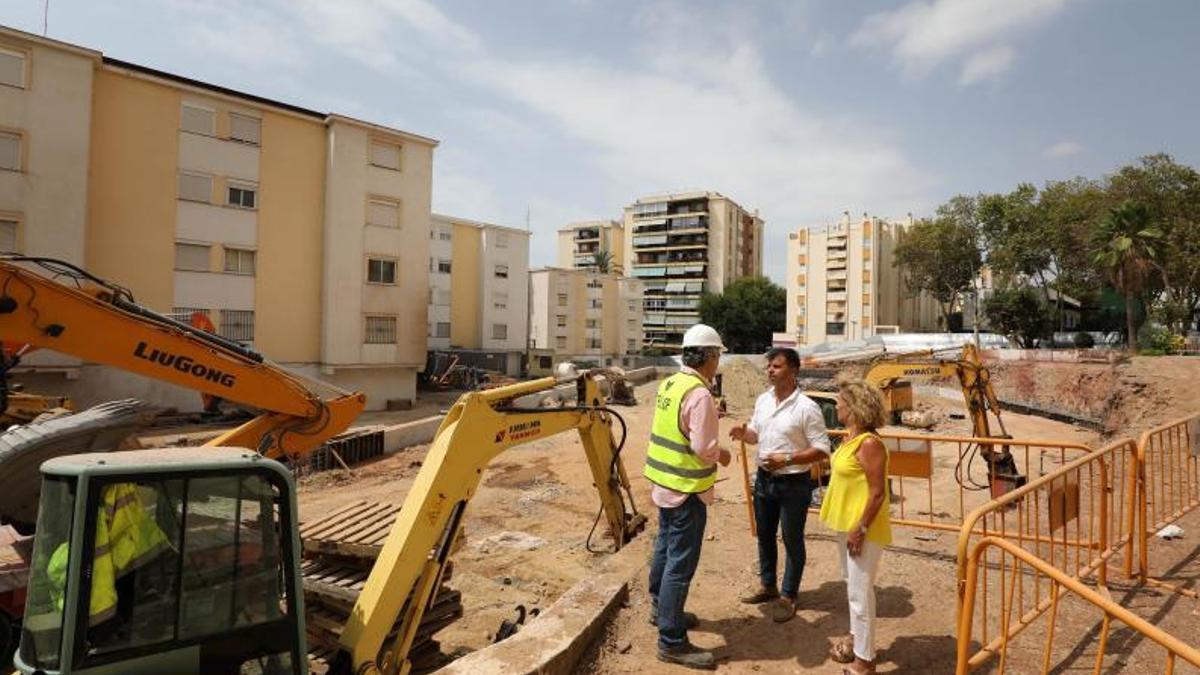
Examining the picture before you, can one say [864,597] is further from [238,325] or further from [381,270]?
[381,270]

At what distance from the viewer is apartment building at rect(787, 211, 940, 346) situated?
67.1 meters

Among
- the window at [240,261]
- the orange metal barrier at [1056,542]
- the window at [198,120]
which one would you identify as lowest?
the orange metal barrier at [1056,542]

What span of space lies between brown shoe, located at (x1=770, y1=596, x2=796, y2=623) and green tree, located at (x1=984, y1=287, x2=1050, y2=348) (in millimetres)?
49792

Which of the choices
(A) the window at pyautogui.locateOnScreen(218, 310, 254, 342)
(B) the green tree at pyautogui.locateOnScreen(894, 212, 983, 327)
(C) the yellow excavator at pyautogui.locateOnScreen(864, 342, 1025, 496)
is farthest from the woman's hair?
(B) the green tree at pyautogui.locateOnScreen(894, 212, 983, 327)

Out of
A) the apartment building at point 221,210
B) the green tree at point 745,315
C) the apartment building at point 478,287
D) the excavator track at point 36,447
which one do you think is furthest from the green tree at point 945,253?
the excavator track at point 36,447

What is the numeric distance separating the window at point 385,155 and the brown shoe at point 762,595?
25065mm

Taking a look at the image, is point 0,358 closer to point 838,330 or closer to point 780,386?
point 780,386

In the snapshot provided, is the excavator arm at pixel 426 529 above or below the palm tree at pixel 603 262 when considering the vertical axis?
below

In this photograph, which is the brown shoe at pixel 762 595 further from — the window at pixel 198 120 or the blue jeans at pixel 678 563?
the window at pixel 198 120

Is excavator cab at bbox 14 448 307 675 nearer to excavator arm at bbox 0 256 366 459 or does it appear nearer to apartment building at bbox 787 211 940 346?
excavator arm at bbox 0 256 366 459

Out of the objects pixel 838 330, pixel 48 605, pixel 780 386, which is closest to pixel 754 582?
pixel 780 386

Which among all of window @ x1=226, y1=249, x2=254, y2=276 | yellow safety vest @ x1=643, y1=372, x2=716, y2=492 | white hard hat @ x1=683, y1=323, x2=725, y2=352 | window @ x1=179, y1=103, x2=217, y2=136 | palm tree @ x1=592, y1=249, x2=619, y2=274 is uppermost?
palm tree @ x1=592, y1=249, x2=619, y2=274

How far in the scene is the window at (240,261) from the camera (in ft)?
76.6

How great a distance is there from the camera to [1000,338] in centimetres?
4709
